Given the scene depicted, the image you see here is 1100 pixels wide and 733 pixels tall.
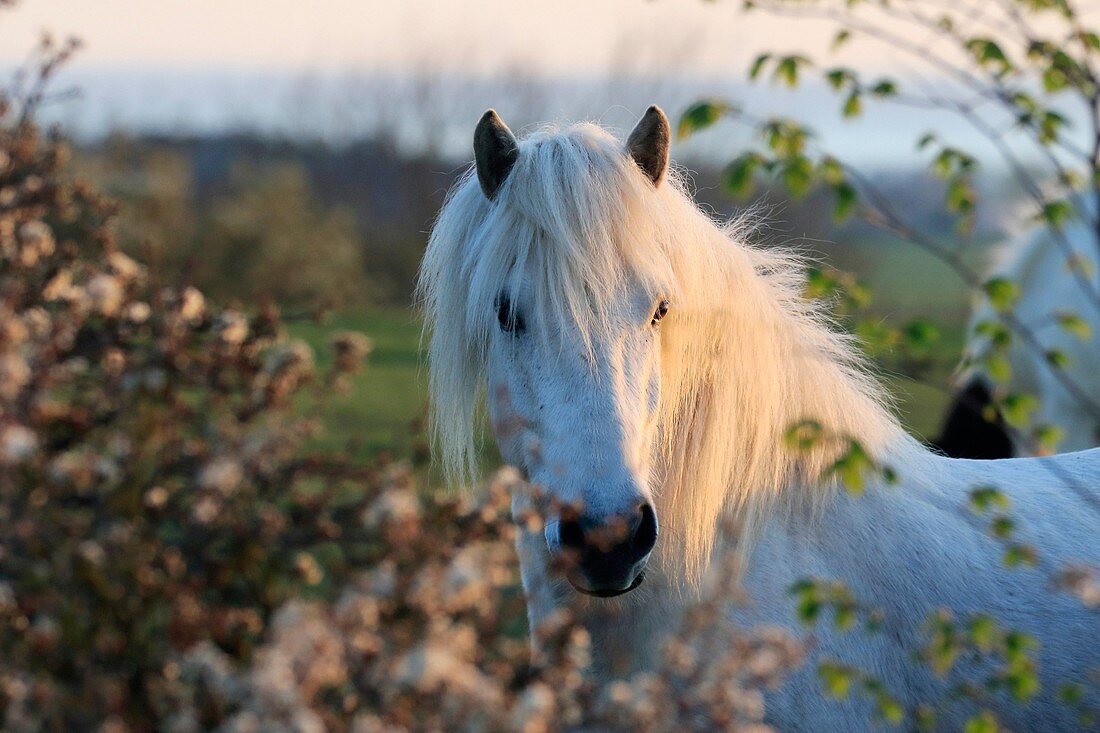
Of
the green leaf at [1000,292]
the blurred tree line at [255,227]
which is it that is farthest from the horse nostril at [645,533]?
the blurred tree line at [255,227]

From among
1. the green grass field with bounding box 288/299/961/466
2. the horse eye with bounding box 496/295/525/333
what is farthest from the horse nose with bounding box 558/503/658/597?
the green grass field with bounding box 288/299/961/466

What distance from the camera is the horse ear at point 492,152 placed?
267cm

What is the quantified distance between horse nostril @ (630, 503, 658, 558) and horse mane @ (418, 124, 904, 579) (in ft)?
1.41

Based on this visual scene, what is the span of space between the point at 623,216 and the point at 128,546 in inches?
54.5

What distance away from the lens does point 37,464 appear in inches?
64.1

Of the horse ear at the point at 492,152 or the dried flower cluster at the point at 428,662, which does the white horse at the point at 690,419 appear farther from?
the dried flower cluster at the point at 428,662

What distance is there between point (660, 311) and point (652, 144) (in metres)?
0.46

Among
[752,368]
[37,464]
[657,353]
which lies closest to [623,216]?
[657,353]

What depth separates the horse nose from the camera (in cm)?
210

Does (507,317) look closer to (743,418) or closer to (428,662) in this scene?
(743,418)

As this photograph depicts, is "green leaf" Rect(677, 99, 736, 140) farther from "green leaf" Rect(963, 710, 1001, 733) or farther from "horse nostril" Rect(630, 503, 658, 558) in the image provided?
"green leaf" Rect(963, 710, 1001, 733)

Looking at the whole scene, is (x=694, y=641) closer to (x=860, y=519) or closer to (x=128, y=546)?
(x=860, y=519)

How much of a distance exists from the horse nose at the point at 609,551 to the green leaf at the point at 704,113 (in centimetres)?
73

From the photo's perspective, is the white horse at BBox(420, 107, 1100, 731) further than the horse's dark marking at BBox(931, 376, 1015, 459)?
No
